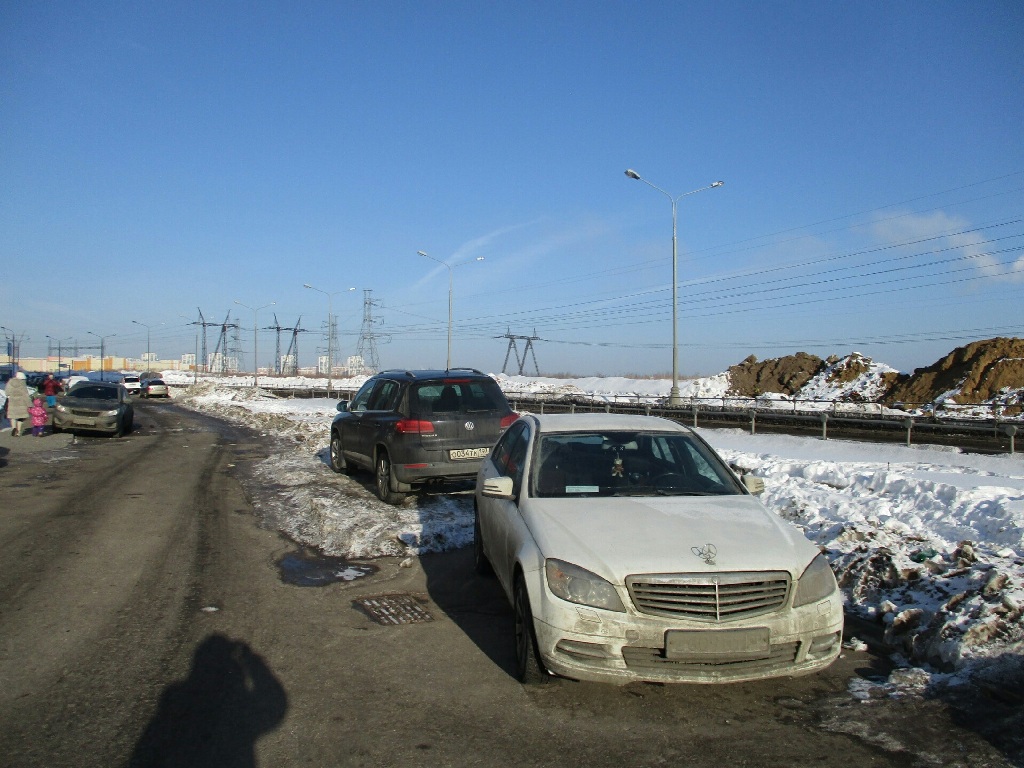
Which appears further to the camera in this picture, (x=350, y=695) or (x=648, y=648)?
(x=350, y=695)

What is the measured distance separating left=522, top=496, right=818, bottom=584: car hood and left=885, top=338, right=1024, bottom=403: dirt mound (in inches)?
1349

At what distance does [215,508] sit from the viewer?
402 inches

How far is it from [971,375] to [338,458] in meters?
32.4

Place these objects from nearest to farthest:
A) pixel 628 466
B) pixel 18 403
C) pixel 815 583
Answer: pixel 815 583 → pixel 628 466 → pixel 18 403

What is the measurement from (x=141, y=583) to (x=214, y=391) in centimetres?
5227

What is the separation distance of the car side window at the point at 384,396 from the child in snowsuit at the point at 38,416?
44.0 feet

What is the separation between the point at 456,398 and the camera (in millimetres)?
9984

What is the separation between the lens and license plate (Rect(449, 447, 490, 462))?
9656 millimetres

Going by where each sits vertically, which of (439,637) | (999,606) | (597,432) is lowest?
(439,637)

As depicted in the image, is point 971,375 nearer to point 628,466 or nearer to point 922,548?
point 922,548

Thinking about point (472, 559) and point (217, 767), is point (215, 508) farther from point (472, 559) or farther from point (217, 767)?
point (217, 767)

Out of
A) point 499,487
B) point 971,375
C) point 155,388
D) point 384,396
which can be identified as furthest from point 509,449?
point 155,388

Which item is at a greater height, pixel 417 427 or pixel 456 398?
pixel 456 398

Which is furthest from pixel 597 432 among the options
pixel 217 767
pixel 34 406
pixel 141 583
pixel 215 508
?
pixel 34 406
